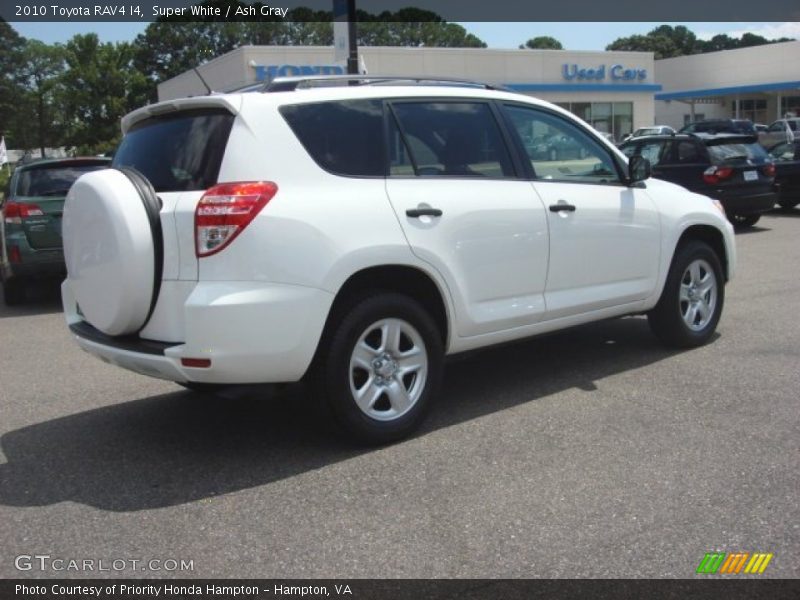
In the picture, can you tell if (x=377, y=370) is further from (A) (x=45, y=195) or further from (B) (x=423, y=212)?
(A) (x=45, y=195)

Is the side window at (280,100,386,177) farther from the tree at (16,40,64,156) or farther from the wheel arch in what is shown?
the tree at (16,40,64,156)

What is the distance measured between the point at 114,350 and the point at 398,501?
1.69 m

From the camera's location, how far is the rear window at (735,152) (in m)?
13.1

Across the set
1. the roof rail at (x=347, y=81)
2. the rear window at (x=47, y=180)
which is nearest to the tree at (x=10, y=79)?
the rear window at (x=47, y=180)

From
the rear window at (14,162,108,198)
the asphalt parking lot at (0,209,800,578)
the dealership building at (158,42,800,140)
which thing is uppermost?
the dealership building at (158,42,800,140)

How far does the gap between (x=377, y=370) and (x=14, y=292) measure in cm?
722

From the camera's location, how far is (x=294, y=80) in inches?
173

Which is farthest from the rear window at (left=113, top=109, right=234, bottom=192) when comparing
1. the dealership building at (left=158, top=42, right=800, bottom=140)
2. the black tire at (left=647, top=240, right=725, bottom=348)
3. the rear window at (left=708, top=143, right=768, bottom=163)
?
the dealership building at (left=158, top=42, right=800, bottom=140)

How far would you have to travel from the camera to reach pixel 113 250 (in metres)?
4.01

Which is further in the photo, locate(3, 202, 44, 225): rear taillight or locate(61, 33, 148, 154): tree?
locate(61, 33, 148, 154): tree

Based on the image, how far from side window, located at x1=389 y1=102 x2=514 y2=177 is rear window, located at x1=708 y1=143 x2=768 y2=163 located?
9.28 metres

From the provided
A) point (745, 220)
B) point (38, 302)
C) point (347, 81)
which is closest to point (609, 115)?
point (745, 220)

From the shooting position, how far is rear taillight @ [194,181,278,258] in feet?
12.6

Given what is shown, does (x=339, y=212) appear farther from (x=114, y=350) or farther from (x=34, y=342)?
(x=34, y=342)
